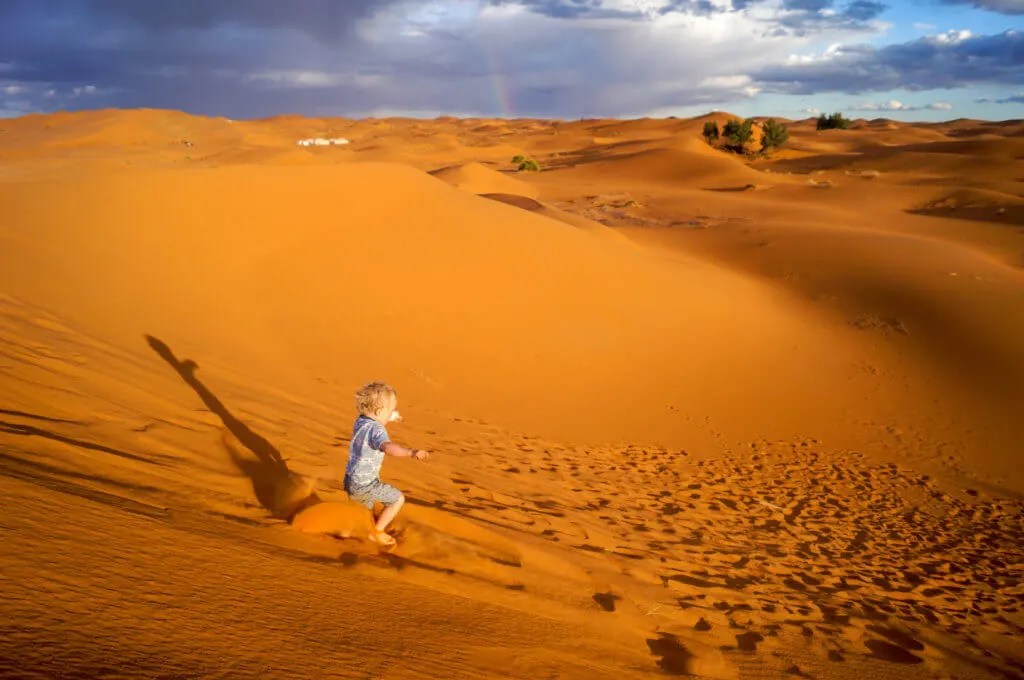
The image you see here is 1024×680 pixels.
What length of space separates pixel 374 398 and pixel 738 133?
51.5m

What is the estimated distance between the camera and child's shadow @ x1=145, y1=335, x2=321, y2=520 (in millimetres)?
3613

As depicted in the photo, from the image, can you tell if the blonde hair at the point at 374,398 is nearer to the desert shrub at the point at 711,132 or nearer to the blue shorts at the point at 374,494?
the blue shorts at the point at 374,494

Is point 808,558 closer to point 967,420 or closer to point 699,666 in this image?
point 699,666

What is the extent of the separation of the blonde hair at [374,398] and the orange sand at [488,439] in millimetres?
552

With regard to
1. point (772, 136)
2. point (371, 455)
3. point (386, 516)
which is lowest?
point (386, 516)

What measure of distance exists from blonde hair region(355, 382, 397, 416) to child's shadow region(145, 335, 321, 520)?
2.05 feet

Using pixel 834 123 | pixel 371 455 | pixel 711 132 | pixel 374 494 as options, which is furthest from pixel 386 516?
pixel 834 123

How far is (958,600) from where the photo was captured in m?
→ 4.90

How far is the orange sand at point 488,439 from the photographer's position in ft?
8.50

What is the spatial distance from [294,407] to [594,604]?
3.88m

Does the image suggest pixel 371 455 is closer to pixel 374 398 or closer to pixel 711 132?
pixel 374 398

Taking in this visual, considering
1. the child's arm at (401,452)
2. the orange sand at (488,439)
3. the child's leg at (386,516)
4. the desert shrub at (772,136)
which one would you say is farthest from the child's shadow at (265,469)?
the desert shrub at (772,136)

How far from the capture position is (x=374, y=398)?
3.57 meters

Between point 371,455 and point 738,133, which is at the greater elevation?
point 738,133
